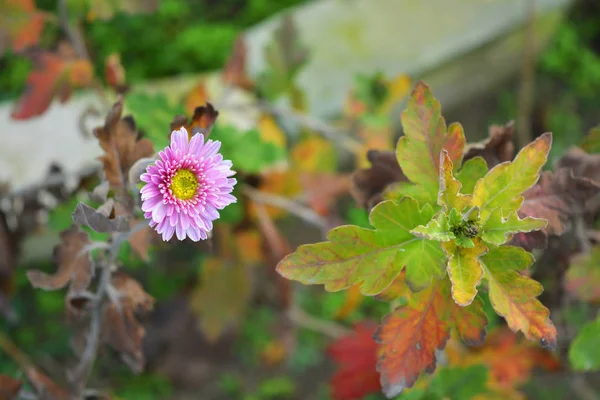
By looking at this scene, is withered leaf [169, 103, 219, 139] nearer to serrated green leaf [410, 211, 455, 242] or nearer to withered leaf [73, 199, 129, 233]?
withered leaf [73, 199, 129, 233]

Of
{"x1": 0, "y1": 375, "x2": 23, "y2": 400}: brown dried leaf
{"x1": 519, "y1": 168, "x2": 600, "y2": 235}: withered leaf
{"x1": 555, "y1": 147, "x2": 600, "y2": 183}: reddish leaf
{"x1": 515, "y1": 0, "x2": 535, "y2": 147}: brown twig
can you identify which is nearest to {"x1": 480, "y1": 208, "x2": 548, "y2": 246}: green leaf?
{"x1": 519, "y1": 168, "x2": 600, "y2": 235}: withered leaf

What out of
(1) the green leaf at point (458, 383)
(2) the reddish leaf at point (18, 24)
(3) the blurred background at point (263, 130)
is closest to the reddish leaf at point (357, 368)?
(3) the blurred background at point (263, 130)

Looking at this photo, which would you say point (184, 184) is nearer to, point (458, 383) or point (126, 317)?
point (126, 317)

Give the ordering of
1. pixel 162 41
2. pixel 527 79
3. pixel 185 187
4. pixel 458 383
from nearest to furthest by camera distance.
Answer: pixel 185 187 → pixel 458 383 → pixel 162 41 → pixel 527 79

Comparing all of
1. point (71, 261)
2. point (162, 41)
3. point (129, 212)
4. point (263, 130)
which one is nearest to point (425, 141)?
point (129, 212)

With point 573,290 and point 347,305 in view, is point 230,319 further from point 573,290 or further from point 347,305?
point 573,290

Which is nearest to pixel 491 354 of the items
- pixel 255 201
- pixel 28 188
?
pixel 255 201
